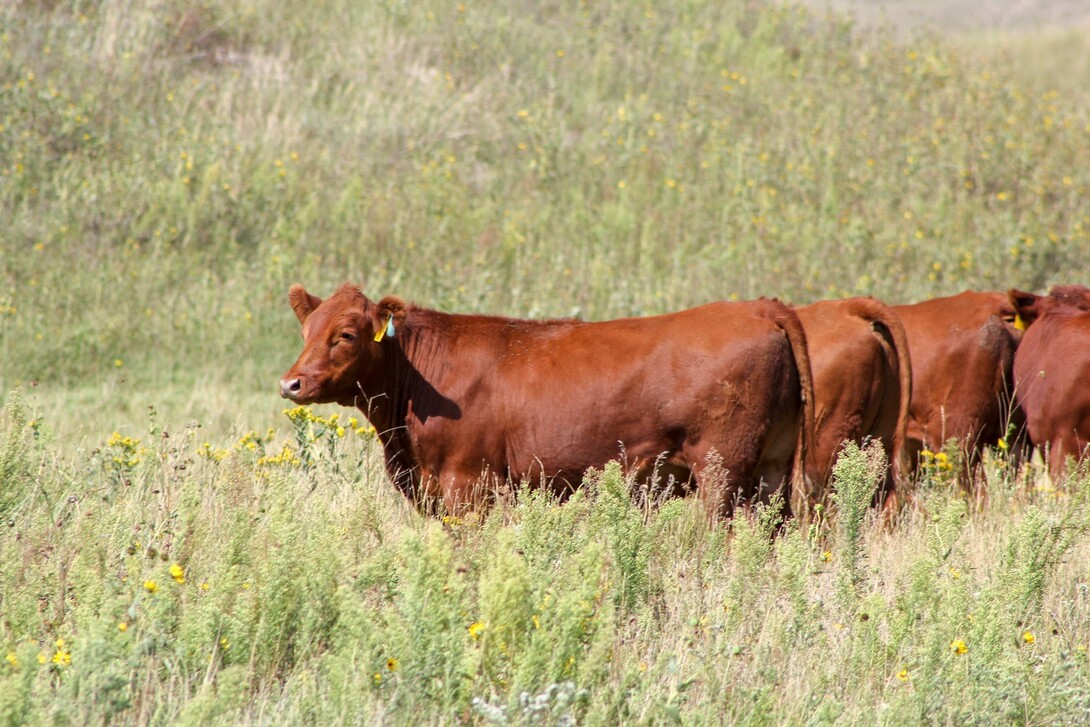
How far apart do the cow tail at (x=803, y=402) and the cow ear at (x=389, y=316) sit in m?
2.19

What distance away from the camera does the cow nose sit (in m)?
6.85

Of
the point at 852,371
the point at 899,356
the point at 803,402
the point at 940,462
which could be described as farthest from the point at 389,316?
the point at 940,462

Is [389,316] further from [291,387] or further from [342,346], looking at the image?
[291,387]

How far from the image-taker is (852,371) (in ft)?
24.7

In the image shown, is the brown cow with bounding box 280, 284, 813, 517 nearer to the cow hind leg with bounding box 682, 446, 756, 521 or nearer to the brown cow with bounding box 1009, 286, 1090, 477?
the cow hind leg with bounding box 682, 446, 756, 521

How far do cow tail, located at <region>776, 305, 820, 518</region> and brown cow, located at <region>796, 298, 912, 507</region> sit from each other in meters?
0.18

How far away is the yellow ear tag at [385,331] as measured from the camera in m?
7.14

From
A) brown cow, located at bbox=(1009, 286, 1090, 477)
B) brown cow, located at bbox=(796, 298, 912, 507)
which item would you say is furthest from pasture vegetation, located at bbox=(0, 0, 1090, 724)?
brown cow, located at bbox=(796, 298, 912, 507)

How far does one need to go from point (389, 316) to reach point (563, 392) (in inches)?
43.8

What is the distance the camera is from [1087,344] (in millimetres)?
8203

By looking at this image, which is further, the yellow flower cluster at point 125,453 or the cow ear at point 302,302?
the cow ear at point 302,302

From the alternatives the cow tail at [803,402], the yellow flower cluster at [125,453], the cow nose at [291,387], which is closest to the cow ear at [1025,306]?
the cow tail at [803,402]

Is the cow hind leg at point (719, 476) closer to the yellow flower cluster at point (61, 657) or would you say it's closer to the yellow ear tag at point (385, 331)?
the yellow ear tag at point (385, 331)

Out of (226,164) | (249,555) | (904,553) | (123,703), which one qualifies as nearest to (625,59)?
(226,164)
